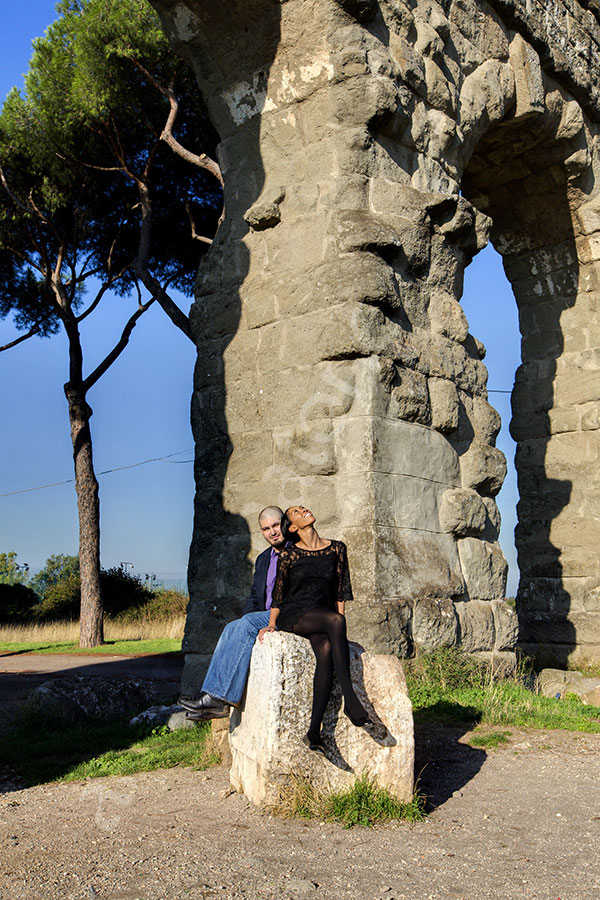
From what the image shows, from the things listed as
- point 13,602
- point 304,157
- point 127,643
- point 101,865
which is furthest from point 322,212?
point 13,602

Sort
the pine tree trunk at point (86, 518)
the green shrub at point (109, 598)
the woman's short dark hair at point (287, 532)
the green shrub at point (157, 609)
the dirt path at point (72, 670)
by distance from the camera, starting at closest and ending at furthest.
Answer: the woman's short dark hair at point (287, 532)
the dirt path at point (72, 670)
the pine tree trunk at point (86, 518)
the green shrub at point (157, 609)
the green shrub at point (109, 598)

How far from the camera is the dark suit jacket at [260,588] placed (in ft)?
14.3

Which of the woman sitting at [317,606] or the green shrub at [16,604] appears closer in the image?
the woman sitting at [317,606]

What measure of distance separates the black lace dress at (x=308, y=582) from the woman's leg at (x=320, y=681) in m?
0.16

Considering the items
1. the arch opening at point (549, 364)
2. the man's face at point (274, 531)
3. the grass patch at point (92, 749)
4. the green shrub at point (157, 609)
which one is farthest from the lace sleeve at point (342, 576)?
the green shrub at point (157, 609)

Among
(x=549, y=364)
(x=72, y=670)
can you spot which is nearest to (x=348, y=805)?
(x=549, y=364)

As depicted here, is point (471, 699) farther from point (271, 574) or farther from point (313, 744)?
point (313, 744)

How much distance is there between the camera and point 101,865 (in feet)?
9.33

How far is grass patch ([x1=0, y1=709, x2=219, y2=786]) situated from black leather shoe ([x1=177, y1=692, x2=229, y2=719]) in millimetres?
678

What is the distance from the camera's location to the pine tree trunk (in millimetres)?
14664

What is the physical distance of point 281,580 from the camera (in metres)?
3.73

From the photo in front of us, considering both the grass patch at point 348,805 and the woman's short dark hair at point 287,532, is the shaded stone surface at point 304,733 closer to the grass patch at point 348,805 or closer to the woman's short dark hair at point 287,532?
the grass patch at point 348,805

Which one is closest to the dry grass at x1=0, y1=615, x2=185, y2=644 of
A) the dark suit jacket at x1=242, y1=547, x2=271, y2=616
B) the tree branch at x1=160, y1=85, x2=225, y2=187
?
the tree branch at x1=160, y1=85, x2=225, y2=187

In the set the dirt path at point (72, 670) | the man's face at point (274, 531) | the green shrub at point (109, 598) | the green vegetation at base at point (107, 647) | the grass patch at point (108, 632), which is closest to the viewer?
the man's face at point (274, 531)
